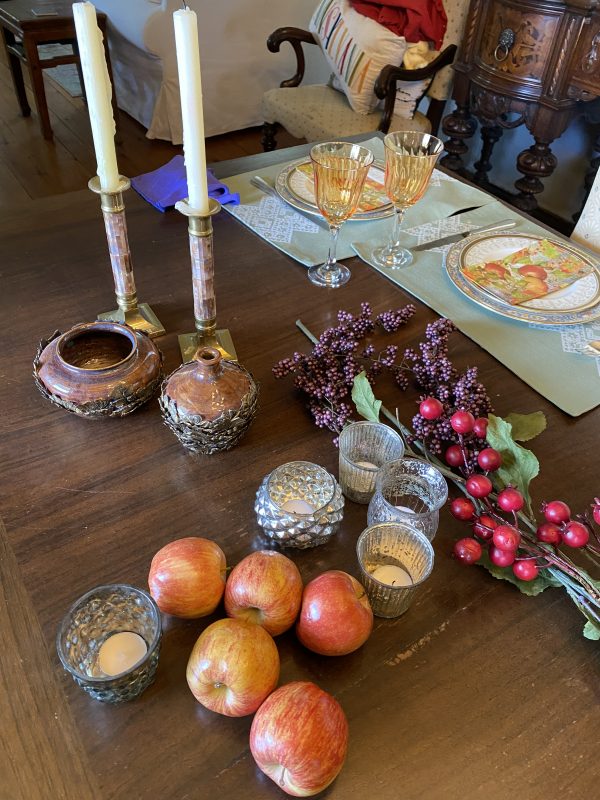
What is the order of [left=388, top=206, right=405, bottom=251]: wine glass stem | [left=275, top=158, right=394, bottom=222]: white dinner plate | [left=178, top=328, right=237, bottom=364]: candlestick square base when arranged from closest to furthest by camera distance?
[left=178, top=328, right=237, bottom=364]: candlestick square base
[left=388, top=206, right=405, bottom=251]: wine glass stem
[left=275, top=158, right=394, bottom=222]: white dinner plate

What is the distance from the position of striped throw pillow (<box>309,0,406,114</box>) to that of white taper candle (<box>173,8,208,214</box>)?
161 centimetres

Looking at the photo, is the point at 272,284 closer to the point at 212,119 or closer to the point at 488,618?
A: the point at 488,618

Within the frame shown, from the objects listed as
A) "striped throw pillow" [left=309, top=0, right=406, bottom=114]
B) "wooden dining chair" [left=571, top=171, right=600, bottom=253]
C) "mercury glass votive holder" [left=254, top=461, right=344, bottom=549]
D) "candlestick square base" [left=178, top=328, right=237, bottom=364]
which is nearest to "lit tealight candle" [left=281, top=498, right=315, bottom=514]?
"mercury glass votive holder" [left=254, top=461, right=344, bottom=549]

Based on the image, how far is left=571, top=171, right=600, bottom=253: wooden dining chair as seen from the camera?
1.16 meters

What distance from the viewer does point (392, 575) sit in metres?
0.55

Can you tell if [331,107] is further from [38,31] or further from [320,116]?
[38,31]

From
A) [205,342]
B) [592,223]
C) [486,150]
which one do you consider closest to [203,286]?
[205,342]

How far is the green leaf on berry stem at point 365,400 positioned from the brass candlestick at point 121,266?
0.29m

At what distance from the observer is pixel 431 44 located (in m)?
2.03

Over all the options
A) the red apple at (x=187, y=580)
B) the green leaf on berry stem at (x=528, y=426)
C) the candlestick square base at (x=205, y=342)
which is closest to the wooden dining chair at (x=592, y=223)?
the green leaf on berry stem at (x=528, y=426)

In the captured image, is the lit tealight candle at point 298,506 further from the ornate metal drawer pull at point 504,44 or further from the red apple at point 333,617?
the ornate metal drawer pull at point 504,44

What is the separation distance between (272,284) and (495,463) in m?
0.46

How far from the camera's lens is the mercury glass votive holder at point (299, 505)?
1.81 feet

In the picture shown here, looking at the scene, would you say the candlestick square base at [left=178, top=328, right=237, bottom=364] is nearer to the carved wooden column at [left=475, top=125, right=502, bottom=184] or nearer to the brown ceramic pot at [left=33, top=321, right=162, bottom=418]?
the brown ceramic pot at [left=33, top=321, right=162, bottom=418]
